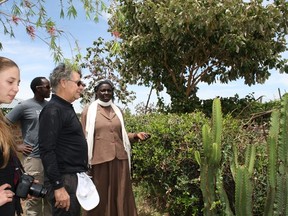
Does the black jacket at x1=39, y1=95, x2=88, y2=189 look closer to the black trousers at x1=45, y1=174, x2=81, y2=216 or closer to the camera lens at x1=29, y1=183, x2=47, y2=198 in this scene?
the black trousers at x1=45, y1=174, x2=81, y2=216

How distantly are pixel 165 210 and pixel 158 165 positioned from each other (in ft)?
3.42

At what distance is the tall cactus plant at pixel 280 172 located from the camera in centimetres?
398

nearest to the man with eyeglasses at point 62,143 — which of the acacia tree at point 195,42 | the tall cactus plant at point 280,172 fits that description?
the tall cactus plant at point 280,172

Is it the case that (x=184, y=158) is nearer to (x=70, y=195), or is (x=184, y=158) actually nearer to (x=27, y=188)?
(x=70, y=195)

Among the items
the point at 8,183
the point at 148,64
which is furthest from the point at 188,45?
the point at 8,183

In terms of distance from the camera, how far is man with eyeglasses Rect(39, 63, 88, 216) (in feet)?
10.4

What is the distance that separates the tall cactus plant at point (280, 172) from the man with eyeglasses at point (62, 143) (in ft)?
6.16

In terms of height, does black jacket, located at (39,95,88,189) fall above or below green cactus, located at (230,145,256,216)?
above

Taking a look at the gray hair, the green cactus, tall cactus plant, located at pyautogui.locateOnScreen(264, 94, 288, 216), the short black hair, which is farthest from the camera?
the short black hair

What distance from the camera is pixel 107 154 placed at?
4.89 m

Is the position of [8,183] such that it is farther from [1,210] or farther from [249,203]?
[249,203]

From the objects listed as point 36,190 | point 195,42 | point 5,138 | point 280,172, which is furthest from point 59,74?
point 195,42

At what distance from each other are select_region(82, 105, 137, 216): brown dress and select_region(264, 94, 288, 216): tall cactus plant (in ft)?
5.88

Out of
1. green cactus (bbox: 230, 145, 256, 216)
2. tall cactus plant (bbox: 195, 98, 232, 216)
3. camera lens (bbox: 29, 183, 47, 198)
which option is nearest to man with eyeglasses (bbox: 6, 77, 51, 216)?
tall cactus plant (bbox: 195, 98, 232, 216)
